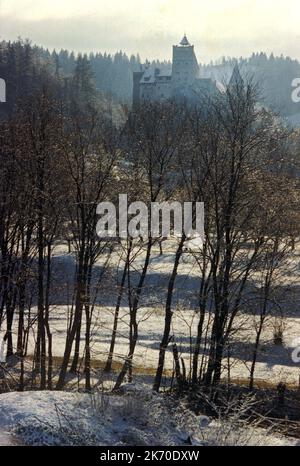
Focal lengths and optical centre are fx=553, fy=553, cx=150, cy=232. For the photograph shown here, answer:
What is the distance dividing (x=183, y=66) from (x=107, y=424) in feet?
362

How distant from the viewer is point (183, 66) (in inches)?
4451

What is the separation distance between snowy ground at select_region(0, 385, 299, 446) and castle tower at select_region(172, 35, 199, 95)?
106 metres

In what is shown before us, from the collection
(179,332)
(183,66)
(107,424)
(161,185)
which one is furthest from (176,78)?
(107,424)

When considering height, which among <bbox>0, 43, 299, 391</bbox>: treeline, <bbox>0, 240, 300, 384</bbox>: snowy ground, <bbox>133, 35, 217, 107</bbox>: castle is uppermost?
<bbox>133, 35, 217, 107</bbox>: castle

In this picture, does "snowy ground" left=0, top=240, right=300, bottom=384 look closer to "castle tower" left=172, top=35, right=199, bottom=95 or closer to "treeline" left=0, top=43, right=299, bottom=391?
"treeline" left=0, top=43, right=299, bottom=391

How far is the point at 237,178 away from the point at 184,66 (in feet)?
330

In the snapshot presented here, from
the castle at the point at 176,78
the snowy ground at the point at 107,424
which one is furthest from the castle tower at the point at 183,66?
the snowy ground at the point at 107,424

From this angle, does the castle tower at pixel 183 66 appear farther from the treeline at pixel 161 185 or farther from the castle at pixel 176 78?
the treeline at pixel 161 185

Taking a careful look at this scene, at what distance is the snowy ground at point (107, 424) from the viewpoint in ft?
29.4

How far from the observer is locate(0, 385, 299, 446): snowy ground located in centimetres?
896

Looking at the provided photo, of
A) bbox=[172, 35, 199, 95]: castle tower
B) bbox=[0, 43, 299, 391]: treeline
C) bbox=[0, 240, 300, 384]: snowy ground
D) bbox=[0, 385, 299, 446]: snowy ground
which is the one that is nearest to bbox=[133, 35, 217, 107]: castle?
bbox=[172, 35, 199, 95]: castle tower

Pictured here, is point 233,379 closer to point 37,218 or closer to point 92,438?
Result: point 37,218

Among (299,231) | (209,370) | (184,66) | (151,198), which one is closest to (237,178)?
(151,198)

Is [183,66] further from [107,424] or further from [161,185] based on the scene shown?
[107,424]
